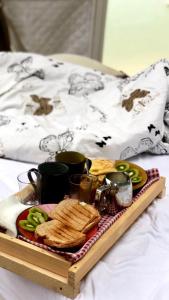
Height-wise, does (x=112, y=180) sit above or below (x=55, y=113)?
above

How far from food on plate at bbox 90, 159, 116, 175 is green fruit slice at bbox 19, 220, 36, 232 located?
0.81 ft

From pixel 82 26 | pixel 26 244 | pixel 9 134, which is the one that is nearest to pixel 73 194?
pixel 26 244

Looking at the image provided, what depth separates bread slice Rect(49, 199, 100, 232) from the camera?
89cm

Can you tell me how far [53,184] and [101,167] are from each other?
182mm

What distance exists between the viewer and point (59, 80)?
187cm

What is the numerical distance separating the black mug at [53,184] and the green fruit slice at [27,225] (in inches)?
4.1

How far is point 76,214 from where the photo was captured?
92 centimetres

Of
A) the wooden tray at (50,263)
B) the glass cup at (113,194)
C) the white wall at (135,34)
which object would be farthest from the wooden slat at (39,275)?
the white wall at (135,34)

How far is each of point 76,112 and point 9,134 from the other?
1.11 feet

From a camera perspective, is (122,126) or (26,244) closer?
(26,244)

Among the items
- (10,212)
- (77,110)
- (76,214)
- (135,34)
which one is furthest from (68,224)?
(135,34)

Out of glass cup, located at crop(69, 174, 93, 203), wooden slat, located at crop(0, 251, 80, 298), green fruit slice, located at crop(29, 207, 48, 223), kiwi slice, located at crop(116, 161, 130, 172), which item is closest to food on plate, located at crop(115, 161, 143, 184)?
kiwi slice, located at crop(116, 161, 130, 172)

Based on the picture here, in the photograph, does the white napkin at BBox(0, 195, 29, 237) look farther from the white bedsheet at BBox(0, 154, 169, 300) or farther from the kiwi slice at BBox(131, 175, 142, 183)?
the kiwi slice at BBox(131, 175, 142, 183)

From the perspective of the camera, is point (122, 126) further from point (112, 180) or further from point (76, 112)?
point (112, 180)
